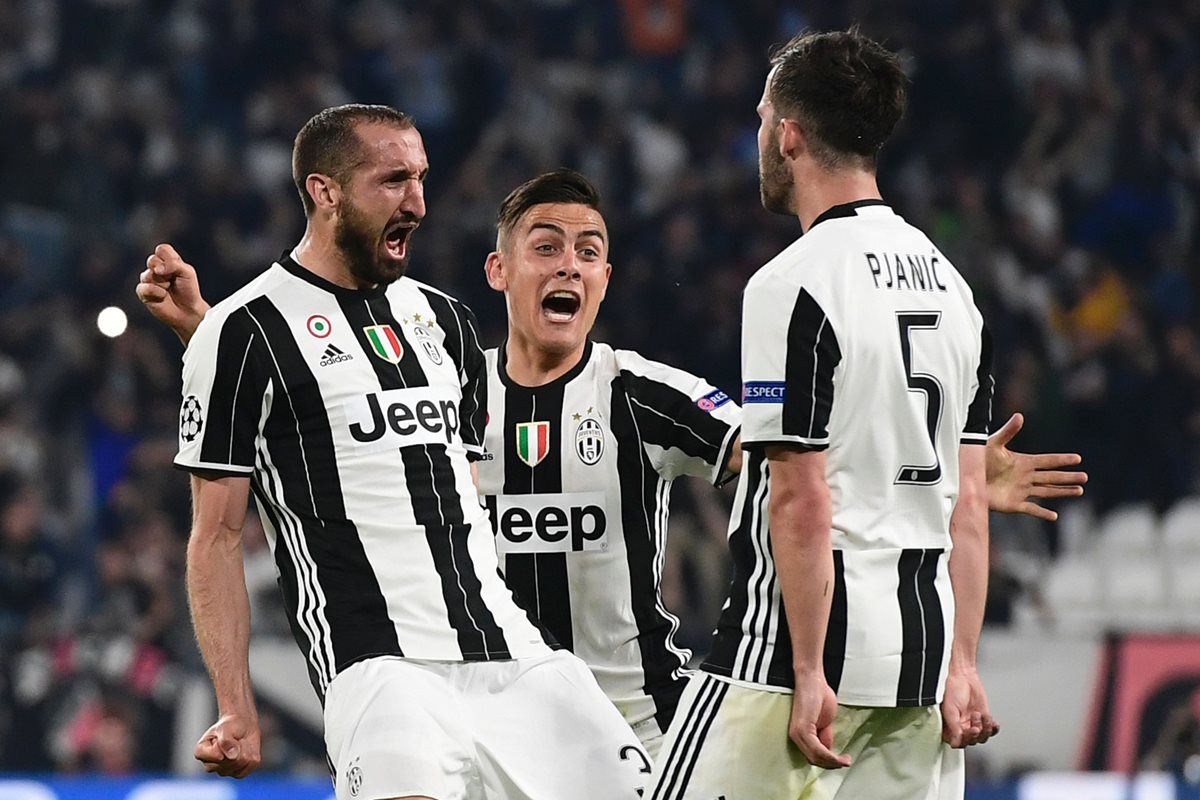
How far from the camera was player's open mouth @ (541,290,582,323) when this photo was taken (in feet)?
15.7

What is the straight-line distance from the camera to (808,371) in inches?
135

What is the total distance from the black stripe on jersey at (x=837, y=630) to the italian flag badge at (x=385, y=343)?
1.22 meters

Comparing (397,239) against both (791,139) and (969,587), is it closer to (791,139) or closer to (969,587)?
(791,139)

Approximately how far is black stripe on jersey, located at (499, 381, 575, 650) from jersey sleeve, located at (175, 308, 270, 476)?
91cm

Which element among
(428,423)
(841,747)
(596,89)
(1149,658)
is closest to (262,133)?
(596,89)

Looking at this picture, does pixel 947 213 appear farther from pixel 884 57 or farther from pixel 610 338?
pixel 884 57

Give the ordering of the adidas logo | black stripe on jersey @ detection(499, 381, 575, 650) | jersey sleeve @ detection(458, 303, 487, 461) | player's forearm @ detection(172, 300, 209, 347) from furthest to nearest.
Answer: black stripe on jersey @ detection(499, 381, 575, 650)
player's forearm @ detection(172, 300, 209, 347)
jersey sleeve @ detection(458, 303, 487, 461)
the adidas logo

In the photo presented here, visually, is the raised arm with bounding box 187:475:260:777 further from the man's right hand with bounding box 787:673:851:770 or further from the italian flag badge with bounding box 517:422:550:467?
the man's right hand with bounding box 787:673:851:770

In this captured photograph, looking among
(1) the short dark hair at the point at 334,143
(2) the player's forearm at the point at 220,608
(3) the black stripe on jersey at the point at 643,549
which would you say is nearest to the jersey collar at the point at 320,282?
(1) the short dark hair at the point at 334,143

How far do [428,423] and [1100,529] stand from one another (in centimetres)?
691

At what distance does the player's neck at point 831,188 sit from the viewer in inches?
142

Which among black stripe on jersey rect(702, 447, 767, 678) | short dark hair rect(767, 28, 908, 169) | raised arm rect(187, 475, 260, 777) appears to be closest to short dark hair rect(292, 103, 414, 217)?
raised arm rect(187, 475, 260, 777)

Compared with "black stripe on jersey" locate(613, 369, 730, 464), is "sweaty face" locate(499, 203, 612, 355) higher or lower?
higher

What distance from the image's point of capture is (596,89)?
13172 millimetres
